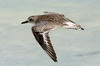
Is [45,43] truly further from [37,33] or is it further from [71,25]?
[71,25]

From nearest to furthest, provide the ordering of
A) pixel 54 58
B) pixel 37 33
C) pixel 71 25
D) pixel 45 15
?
1. pixel 54 58
2. pixel 37 33
3. pixel 71 25
4. pixel 45 15

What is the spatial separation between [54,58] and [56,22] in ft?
10.0

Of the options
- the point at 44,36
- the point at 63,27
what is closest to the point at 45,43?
the point at 44,36

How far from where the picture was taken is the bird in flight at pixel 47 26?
17.9 meters

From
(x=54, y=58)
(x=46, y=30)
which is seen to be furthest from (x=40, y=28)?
(x=54, y=58)

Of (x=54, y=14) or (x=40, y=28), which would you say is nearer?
(x=40, y=28)

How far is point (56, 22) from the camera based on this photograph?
20.0 metres

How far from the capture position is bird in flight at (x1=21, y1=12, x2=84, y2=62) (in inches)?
705

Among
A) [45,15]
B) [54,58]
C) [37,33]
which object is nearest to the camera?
[54,58]

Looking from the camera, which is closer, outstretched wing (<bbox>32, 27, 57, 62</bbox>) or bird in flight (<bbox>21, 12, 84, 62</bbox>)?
outstretched wing (<bbox>32, 27, 57, 62</bbox>)

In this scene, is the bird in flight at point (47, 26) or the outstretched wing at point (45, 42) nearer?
the outstretched wing at point (45, 42)

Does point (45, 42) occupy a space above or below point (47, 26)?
below

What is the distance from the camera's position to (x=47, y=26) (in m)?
19.1

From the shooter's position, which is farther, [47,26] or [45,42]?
[47,26]
